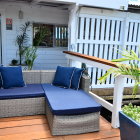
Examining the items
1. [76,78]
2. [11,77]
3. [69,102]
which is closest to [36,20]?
[11,77]

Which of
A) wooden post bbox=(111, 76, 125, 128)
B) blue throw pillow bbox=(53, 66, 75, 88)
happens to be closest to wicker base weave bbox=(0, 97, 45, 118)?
blue throw pillow bbox=(53, 66, 75, 88)

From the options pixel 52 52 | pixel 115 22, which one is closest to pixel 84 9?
pixel 115 22

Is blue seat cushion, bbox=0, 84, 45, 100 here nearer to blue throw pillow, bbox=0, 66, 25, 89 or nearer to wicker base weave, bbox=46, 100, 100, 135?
blue throw pillow, bbox=0, 66, 25, 89

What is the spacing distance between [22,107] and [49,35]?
3.75 metres

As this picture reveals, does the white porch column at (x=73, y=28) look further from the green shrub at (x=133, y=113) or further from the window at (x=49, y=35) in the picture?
the green shrub at (x=133, y=113)

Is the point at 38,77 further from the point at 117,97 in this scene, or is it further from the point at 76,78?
the point at 117,97

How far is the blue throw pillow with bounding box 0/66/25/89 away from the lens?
311 cm

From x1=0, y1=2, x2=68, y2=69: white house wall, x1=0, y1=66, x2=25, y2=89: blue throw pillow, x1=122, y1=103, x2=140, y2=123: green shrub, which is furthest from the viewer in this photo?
A: x1=0, y1=2, x2=68, y2=69: white house wall

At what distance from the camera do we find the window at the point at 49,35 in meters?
5.93

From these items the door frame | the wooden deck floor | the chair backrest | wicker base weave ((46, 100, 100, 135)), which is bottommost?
the wooden deck floor

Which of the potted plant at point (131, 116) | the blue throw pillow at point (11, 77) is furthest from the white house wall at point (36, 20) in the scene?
the potted plant at point (131, 116)

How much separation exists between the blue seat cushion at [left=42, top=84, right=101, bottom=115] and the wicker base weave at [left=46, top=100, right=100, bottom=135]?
0.26ft

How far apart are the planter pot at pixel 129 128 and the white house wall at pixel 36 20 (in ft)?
14.8

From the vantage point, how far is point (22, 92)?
9.65ft
